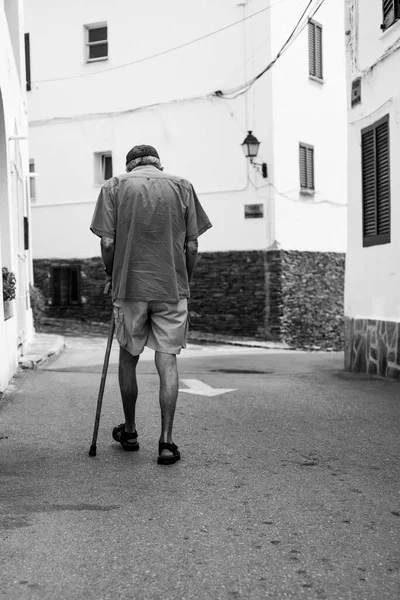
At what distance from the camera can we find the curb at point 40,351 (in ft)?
34.3

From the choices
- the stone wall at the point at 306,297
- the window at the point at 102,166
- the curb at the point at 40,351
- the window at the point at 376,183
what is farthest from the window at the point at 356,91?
the window at the point at 102,166

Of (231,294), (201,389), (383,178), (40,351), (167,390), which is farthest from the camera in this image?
(231,294)

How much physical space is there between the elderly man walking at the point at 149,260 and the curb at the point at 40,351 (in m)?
5.35

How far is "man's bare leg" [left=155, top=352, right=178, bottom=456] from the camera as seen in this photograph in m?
5.02

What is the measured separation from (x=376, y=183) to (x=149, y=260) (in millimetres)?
5964

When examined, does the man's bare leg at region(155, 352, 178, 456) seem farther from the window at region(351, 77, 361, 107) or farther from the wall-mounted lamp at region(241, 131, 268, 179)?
the wall-mounted lamp at region(241, 131, 268, 179)

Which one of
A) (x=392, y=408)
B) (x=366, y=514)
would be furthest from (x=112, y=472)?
(x=392, y=408)

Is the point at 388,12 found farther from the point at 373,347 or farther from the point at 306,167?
the point at 306,167

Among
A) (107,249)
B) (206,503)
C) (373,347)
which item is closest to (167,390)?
(107,249)

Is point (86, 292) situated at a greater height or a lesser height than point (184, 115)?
lesser

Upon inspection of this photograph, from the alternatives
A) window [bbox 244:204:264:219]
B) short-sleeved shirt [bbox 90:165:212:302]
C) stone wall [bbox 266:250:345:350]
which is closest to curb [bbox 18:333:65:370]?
short-sleeved shirt [bbox 90:165:212:302]

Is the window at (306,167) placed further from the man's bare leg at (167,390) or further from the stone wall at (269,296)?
the man's bare leg at (167,390)

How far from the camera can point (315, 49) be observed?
67.9ft

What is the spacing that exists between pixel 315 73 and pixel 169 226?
54.1 ft
